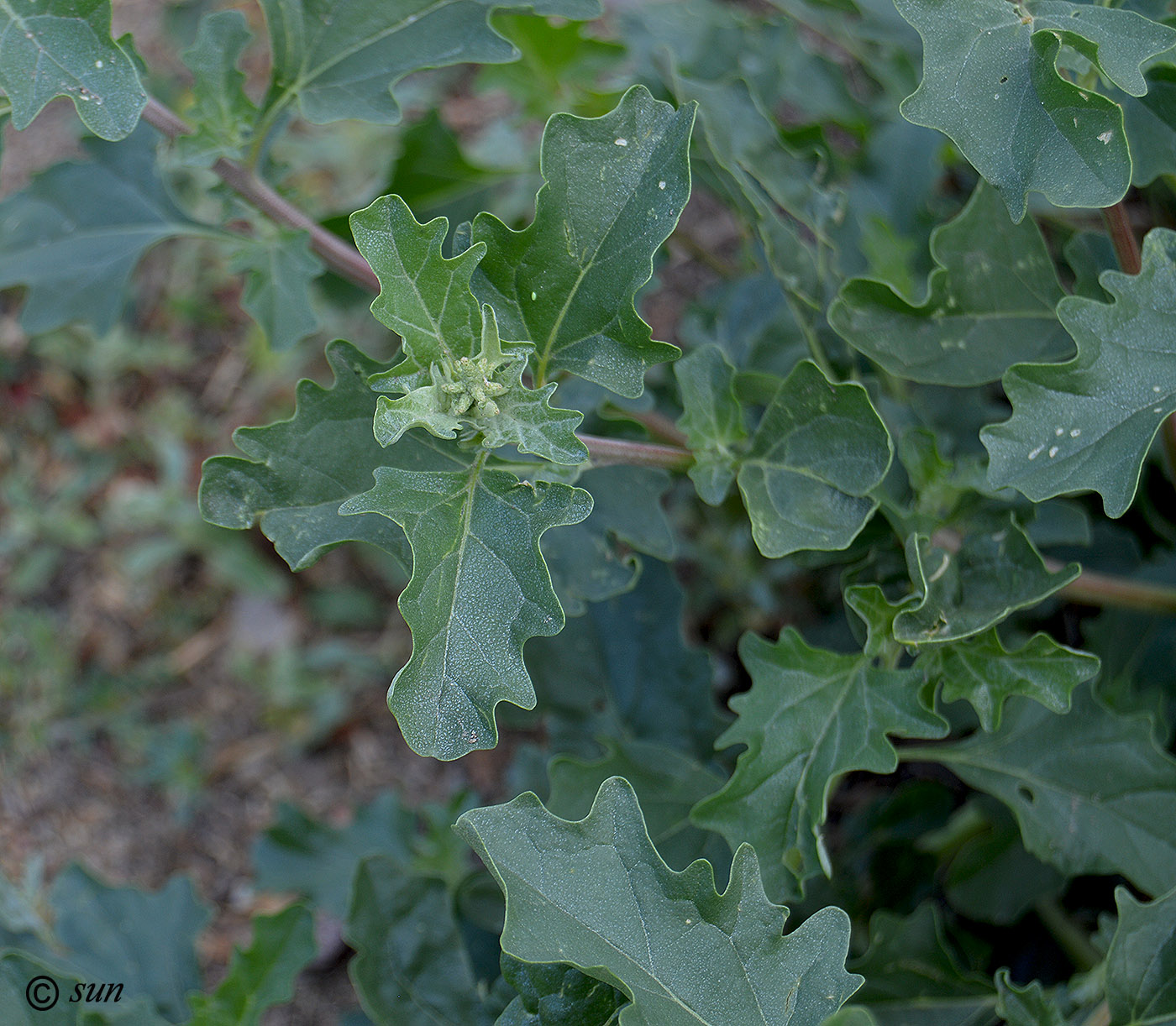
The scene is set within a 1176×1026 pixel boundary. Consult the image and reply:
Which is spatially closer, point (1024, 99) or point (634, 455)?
point (1024, 99)

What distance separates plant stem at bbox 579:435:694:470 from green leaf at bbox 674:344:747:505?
0.03 m

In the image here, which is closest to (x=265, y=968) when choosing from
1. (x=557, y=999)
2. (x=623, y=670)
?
(x=557, y=999)

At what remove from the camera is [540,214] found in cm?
141

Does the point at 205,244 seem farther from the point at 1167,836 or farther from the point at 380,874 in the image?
the point at 1167,836

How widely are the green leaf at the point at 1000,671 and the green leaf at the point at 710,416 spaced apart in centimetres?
42

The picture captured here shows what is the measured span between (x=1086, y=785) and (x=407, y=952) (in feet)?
3.93

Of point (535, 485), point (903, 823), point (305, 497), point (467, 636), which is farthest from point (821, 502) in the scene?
point (903, 823)

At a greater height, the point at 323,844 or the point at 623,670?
the point at 623,670

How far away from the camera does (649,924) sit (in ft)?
4.24

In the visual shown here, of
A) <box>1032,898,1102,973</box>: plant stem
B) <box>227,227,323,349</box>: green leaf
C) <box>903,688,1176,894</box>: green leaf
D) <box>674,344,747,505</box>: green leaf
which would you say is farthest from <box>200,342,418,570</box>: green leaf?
<box>1032,898,1102,973</box>: plant stem

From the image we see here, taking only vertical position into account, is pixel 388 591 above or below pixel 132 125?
below

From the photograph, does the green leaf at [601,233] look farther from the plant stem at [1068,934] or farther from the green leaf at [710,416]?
the plant stem at [1068,934]

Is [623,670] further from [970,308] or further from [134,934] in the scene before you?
[134,934]

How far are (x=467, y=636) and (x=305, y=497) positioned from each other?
0.35 meters
